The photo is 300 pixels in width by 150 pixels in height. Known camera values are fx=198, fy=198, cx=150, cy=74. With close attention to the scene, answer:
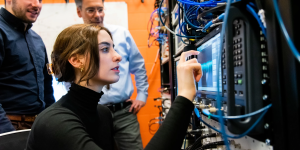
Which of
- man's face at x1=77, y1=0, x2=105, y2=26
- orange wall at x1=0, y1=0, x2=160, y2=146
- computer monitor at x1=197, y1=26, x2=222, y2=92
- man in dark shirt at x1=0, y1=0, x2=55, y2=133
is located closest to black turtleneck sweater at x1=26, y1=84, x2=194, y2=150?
computer monitor at x1=197, y1=26, x2=222, y2=92

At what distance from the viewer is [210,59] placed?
2.50 feet

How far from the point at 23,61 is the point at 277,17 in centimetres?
151

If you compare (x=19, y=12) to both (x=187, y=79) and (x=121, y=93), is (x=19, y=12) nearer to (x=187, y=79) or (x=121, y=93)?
(x=121, y=93)

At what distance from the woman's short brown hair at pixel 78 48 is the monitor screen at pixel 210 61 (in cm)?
46

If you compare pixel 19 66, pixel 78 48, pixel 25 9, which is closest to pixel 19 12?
pixel 25 9

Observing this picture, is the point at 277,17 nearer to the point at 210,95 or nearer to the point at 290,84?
the point at 290,84

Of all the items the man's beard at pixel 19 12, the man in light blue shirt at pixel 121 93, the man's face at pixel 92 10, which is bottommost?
the man in light blue shirt at pixel 121 93

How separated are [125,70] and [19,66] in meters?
0.81

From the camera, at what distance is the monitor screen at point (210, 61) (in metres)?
0.70

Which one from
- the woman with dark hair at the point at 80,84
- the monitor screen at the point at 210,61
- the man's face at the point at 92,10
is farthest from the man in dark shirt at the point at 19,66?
the monitor screen at the point at 210,61

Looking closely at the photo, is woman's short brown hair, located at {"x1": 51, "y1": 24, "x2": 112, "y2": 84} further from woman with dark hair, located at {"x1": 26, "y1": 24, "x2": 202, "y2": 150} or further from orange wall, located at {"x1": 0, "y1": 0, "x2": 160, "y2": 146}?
orange wall, located at {"x1": 0, "y1": 0, "x2": 160, "y2": 146}

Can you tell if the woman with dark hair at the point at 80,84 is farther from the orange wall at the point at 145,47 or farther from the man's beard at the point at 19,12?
the orange wall at the point at 145,47

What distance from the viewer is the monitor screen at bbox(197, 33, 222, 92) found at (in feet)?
2.29

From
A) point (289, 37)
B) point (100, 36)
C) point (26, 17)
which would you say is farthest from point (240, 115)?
point (26, 17)
